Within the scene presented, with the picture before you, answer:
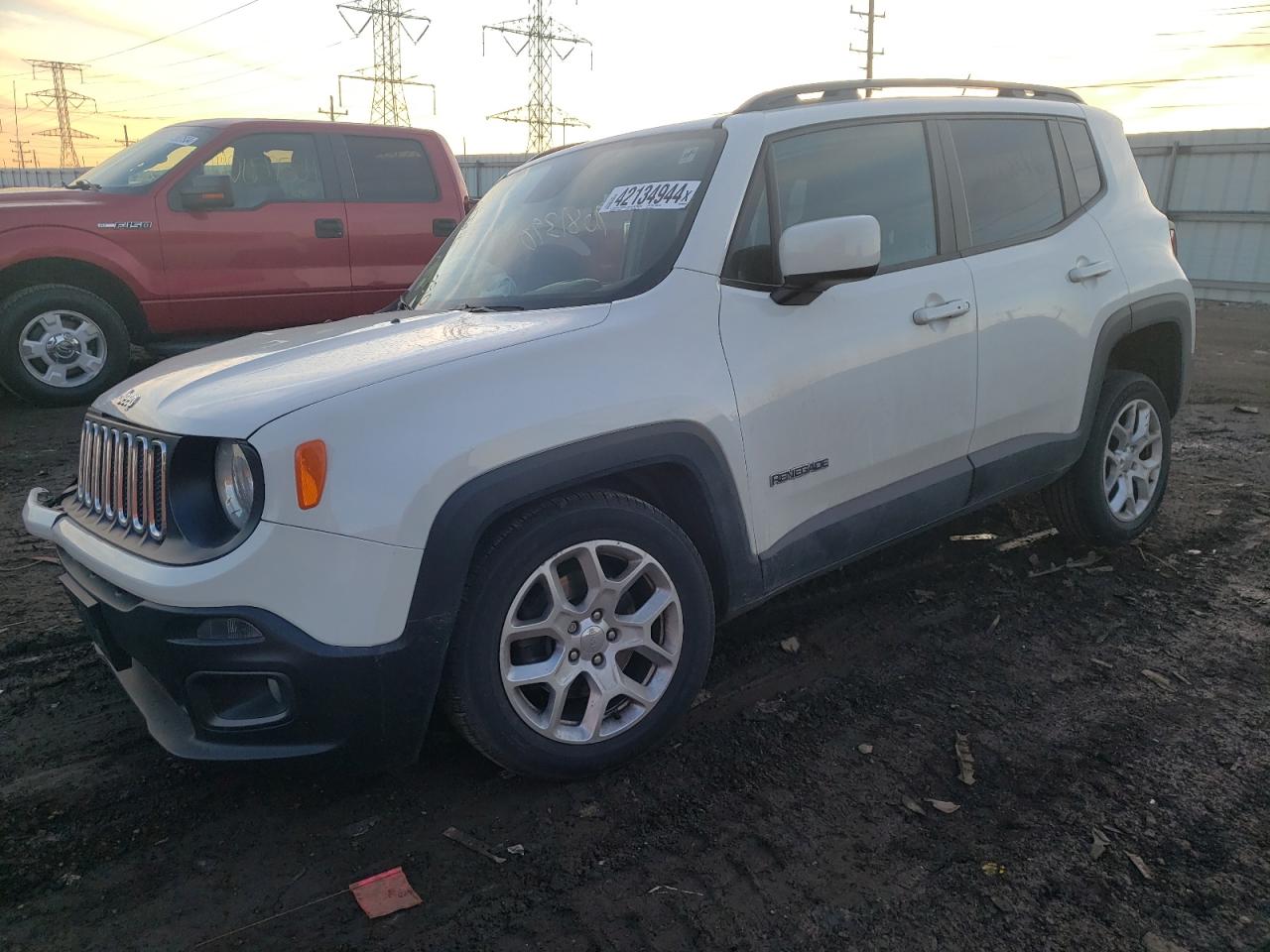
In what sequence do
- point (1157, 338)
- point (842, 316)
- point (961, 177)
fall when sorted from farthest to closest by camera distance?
point (1157, 338) < point (961, 177) < point (842, 316)

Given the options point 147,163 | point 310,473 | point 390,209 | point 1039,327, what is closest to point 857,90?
point 1039,327

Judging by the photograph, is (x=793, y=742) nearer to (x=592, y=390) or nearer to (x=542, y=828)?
(x=542, y=828)

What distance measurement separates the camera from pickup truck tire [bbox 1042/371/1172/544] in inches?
164

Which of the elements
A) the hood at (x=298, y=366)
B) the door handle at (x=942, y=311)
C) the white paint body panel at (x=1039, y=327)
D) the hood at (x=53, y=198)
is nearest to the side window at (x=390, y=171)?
the hood at (x=53, y=198)

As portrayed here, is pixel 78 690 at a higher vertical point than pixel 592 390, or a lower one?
lower

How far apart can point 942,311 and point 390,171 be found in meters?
6.24

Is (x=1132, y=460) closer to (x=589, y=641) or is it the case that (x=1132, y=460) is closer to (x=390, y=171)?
(x=589, y=641)

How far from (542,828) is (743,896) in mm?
567

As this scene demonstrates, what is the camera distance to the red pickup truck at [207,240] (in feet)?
23.5

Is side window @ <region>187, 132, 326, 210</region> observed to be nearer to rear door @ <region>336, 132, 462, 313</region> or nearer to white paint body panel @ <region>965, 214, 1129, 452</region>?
rear door @ <region>336, 132, 462, 313</region>

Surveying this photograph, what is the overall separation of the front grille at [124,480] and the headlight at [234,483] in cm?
15

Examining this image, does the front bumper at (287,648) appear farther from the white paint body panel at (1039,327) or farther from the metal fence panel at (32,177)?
the metal fence panel at (32,177)

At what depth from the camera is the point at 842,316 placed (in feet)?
10.2

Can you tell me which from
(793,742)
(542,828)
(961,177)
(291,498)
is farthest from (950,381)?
(291,498)
